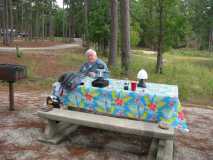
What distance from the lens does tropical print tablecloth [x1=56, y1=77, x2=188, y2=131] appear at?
3645mm

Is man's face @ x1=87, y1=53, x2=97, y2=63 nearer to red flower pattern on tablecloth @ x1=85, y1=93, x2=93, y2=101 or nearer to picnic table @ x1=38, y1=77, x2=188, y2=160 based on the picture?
picnic table @ x1=38, y1=77, x2=188, y2=160

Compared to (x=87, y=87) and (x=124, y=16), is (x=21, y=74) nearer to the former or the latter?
(x=87, y=87)

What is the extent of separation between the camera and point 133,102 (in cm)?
380

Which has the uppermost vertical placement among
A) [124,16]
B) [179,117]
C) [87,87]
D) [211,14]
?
[211,14]

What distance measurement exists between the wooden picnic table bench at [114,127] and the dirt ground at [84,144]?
154 millimetres

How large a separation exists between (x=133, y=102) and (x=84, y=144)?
0.99 meters

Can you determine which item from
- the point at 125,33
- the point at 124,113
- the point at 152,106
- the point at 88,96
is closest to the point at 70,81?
the point at 88,96

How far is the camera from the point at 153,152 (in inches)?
147

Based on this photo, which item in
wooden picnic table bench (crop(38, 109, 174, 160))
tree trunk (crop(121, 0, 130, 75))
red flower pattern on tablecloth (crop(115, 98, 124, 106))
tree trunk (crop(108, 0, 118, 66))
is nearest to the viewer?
wooden picnic table bench (crop(38, 109, 174, 160))

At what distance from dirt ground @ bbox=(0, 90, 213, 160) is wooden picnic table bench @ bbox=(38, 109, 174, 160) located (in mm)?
154

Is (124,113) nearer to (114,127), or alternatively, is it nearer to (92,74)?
(114,127)

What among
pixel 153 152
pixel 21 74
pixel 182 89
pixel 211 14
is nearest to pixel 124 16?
pixel 182 89

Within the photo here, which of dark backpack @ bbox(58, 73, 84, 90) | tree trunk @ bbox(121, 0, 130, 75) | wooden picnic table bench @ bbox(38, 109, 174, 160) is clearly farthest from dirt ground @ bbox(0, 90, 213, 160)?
tree trunk @ bbox(121, 0, 130, 75)

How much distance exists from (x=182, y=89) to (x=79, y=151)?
716 cm
